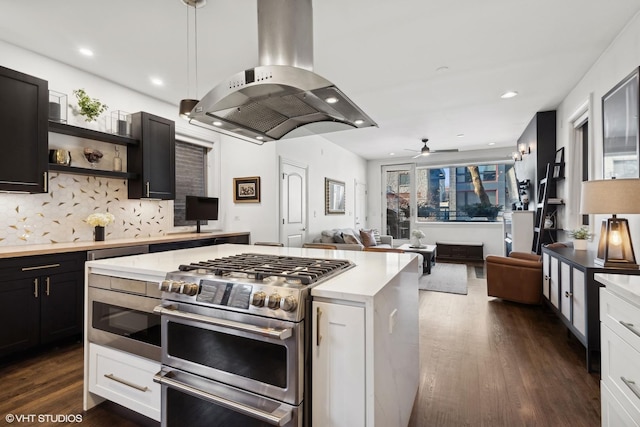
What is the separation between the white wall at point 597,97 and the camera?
2.56m

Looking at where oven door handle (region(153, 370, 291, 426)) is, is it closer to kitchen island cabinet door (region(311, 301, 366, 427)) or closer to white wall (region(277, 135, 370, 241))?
kitchen island cabinet door (region(311, 301, 366, 427))

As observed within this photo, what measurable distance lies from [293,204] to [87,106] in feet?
10.3

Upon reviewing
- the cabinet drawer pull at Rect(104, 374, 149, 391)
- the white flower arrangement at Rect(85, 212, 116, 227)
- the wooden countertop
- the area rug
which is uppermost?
the white flower arrangement at Rect(85, 212, 116, 227)

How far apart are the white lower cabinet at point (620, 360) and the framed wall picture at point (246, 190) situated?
432cm

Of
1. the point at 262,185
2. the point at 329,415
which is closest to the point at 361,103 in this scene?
the point at 262,185

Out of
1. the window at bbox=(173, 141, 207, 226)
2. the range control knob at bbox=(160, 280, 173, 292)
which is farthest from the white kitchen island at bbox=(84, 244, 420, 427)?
the window at bbox=(173, 141, 207, 226)

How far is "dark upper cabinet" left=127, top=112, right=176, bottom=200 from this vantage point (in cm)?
Answer: 374

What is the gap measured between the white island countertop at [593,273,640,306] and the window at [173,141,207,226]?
15.1ft

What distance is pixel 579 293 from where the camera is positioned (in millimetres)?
2498

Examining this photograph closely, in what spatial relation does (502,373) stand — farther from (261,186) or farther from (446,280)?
(261,186)

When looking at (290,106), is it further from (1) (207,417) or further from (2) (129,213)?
(2) (129,213)

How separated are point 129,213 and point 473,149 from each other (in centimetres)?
756

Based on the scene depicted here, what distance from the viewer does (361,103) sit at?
447cm

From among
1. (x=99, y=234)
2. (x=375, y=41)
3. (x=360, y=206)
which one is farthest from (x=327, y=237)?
(x=375, y=41)
